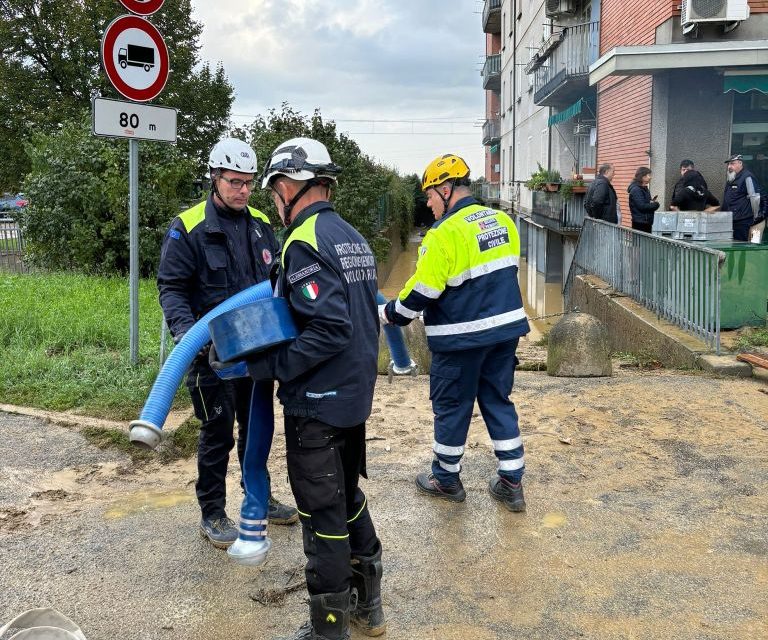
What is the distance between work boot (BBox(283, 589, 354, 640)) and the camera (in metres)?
2.84

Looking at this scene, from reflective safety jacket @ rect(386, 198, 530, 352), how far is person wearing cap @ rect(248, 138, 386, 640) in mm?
1034

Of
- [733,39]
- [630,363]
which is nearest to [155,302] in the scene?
[630,363]

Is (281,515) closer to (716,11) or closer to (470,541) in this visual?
(470,541)

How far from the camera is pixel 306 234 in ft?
9.09

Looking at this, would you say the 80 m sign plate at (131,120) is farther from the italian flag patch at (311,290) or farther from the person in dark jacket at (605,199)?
the person in dark jacket at (605,199)

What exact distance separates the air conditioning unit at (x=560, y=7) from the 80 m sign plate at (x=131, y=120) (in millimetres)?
19283

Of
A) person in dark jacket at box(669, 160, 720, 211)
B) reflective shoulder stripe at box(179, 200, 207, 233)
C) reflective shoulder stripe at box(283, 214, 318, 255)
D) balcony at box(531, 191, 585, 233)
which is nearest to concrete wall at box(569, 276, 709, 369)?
person in dark jacket at box(669, 160, 720, 211)

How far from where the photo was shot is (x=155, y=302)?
9516mm

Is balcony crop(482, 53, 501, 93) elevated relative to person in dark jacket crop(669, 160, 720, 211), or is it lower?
elevated

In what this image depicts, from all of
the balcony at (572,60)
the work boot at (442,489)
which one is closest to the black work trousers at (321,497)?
the work boot at (442,489)

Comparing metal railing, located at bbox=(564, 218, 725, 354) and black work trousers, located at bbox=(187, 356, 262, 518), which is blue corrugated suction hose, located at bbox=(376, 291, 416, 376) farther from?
metal railing, located at bbox=(564, 218, 725, 354)

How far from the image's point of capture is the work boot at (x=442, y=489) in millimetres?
4312

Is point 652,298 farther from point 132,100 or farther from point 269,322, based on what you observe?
point 269,322

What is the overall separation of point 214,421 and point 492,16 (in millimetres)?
44142
